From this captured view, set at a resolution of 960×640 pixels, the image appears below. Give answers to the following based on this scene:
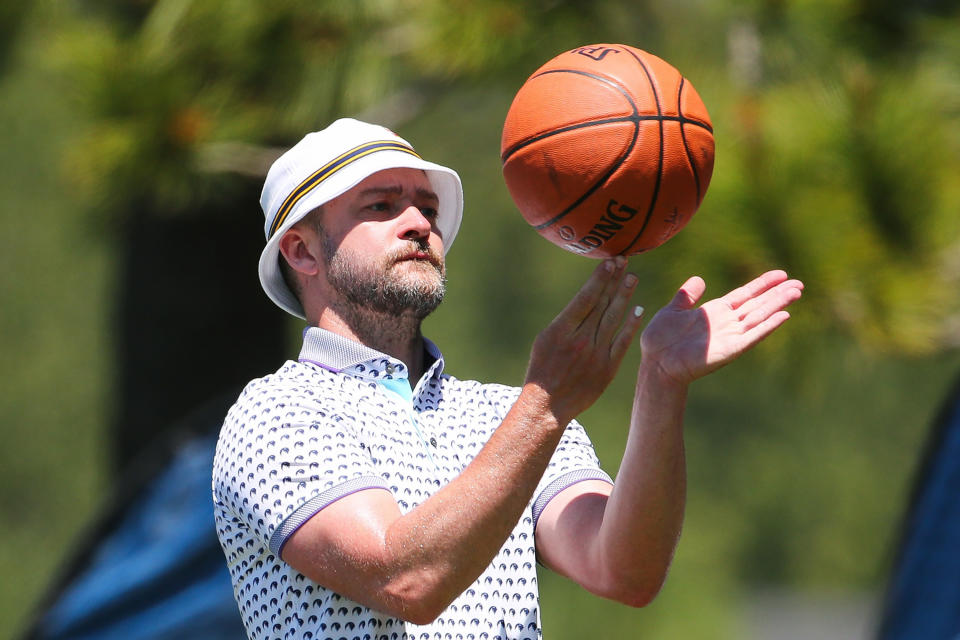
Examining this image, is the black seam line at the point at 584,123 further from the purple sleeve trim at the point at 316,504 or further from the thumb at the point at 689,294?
the purple sleeve trim at the point at 316,504

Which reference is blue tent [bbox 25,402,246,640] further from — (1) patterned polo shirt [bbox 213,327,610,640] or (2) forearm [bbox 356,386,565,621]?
(2) forearm [bbox 356,386,565,621]

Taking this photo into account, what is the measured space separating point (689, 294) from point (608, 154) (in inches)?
13.0

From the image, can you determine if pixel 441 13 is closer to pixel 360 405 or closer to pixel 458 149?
pixel 360 405

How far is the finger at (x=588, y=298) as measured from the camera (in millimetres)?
2162

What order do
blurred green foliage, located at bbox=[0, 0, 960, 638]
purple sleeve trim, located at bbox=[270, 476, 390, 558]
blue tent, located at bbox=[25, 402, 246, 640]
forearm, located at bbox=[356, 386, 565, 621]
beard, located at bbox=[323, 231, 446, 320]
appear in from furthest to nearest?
1. blue tent, located at bbox=[25, 402, 246, 640]
2. blurred green foliage, located at bbox=[0, 0, 960, 638]
3. beard, located at bbox=[323, 231, 446, 320]
4. purple sleeve trim, located at bbox=[270, 476, 390, 558]
5. forearm, located at bbox=[356, 386, 565, 621]

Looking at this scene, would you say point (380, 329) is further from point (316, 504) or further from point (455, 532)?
point (455, 532)

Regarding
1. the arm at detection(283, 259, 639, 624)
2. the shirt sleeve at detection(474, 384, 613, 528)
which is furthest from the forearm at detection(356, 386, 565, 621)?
the shirt sleeve at detection(474, 384, 613, 528)

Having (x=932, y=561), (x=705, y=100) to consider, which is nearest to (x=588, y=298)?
(x=705, y=100)

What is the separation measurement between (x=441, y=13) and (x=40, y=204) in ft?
38.8

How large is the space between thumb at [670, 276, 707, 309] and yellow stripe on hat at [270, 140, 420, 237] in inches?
25.5

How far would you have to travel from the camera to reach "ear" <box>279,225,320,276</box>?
256cm

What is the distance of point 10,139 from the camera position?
15.5 meters

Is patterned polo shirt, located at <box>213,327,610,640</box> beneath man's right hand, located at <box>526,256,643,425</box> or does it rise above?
beneath

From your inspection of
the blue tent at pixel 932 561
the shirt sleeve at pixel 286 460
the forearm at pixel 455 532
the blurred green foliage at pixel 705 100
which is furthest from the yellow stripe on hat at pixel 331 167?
the blue tent at pixel 932 561
